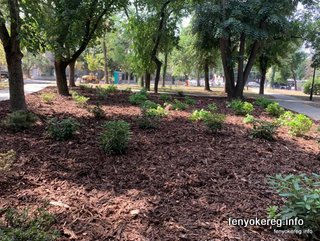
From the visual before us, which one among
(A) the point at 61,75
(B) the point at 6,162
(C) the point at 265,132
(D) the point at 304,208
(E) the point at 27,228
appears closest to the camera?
(E) the point at 27,228

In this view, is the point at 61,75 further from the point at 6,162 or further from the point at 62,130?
the point at 6,162

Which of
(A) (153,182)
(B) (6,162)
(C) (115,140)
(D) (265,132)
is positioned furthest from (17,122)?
(D) (265,132)

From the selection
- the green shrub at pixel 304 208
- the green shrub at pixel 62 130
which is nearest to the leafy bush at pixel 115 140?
the green shrub at pixel 62 130

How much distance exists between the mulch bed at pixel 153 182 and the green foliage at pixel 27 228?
0.20 metres

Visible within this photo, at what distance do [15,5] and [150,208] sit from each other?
585 centimetres

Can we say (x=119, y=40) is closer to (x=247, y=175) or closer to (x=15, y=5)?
(x=15, y=5)

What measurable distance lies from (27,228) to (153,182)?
1.68m

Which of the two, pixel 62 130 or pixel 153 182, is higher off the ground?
pixel 62 130

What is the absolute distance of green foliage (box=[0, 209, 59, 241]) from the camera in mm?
2090

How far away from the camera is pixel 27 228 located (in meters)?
2.33

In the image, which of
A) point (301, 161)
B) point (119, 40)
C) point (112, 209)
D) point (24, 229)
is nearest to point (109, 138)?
point (112, 209)

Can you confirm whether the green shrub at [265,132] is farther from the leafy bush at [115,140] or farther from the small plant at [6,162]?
the small plant at [6,162]

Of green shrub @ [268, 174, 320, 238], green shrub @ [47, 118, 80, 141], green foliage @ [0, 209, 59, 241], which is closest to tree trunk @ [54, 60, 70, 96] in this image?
green shrub @ [47, 118, 80, 141]

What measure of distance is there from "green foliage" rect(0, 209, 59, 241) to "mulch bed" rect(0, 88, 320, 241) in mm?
200
